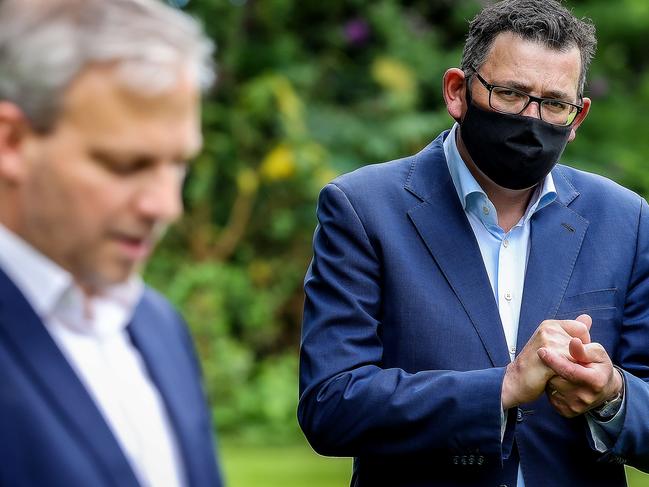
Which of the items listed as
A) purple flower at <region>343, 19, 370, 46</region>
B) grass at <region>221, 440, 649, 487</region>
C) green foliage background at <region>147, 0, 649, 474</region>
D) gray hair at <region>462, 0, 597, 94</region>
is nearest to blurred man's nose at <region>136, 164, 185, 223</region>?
gray hair at <region>462, 0, 597, 94</region>

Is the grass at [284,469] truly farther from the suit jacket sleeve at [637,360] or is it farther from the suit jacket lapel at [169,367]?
the suit jacket lapel at [169,367]

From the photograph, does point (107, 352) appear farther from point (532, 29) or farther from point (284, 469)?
point (284, 469)

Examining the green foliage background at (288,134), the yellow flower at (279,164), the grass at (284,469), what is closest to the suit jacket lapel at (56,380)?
the grass at (284,469)

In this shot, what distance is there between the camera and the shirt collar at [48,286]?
1689 millimetres

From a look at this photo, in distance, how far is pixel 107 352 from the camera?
1786 millimetres

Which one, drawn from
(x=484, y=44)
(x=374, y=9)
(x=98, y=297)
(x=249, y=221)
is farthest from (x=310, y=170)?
(x=98, y=297)

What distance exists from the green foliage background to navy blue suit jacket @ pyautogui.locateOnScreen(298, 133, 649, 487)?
7.60 m

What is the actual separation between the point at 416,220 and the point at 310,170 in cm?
810

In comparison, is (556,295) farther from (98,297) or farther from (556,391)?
(98,297)

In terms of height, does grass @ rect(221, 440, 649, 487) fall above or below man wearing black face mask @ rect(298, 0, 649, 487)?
below

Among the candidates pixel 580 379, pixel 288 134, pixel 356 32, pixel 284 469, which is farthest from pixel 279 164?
pixel 580 379

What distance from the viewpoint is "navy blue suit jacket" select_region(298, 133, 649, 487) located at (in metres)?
3.07

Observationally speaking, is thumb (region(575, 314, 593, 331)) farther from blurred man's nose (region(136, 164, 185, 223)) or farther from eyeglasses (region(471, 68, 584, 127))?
blurred man's nose (region(136, 164, 185, 223))

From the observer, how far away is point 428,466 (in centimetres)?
316
